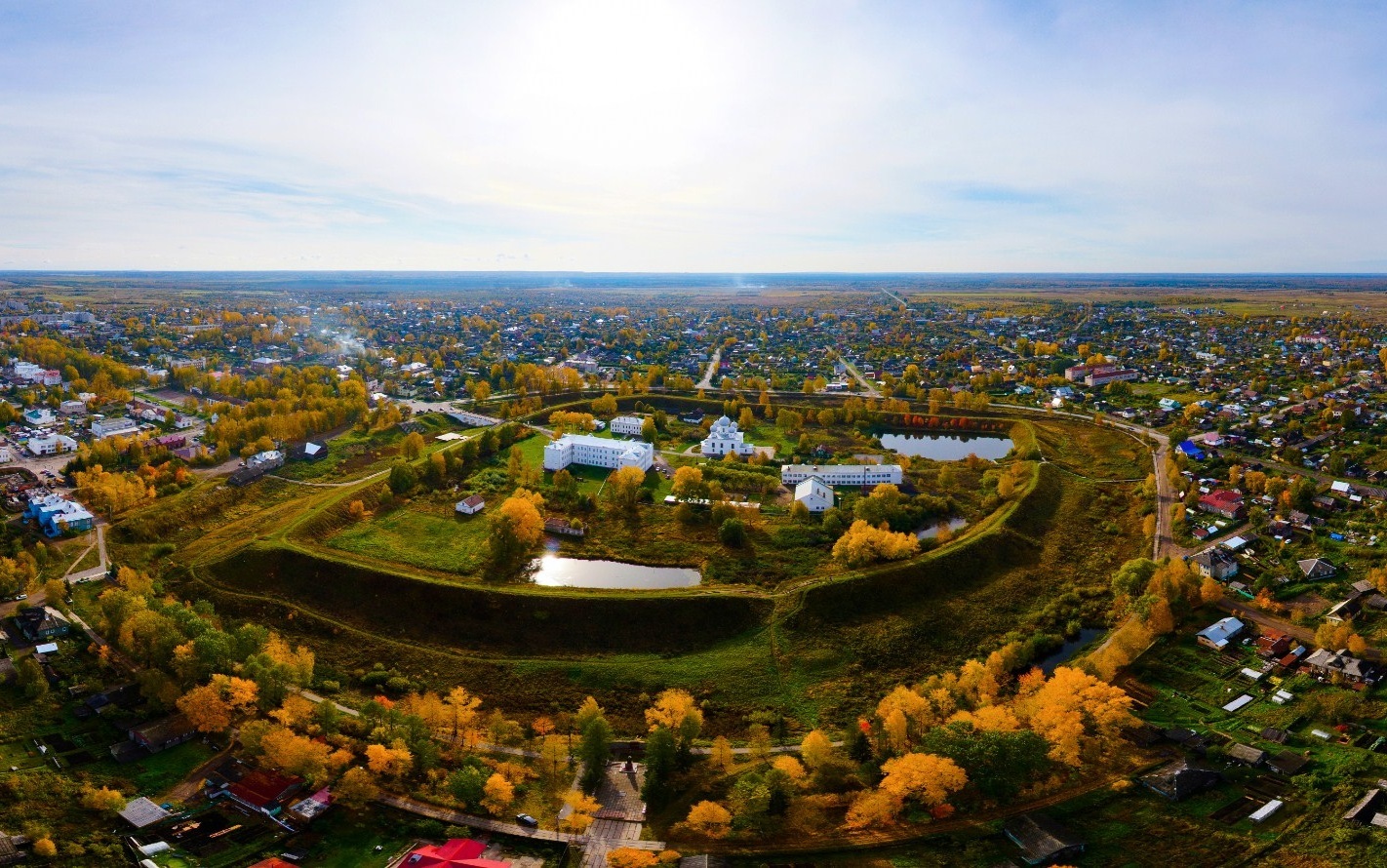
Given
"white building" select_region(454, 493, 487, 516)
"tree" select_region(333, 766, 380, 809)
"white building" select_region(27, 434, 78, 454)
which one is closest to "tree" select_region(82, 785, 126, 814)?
"tree" select_region(333, 766, 380, 809)

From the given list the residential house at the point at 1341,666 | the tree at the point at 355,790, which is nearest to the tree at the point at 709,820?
the tree at the point at 355,790

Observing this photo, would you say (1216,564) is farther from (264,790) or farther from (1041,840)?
(264,790)

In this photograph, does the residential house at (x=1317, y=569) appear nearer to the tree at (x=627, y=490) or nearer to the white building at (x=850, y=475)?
the white building at (x=850, y=475)

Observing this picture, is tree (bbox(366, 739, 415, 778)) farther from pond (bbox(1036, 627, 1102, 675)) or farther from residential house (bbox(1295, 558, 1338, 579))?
residential house (bbox(1295, 558, 1338, 579))

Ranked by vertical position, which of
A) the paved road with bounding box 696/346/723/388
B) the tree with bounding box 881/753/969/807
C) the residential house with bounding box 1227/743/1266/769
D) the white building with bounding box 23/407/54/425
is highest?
the paved road with bounding box 696/346/723/388

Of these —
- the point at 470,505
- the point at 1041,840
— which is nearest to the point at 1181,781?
the point at 1041,840

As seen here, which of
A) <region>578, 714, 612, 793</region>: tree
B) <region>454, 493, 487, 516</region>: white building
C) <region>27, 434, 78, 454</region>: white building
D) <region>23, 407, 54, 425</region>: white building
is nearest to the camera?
<region>578, 714, 612, 793</region>: tree
